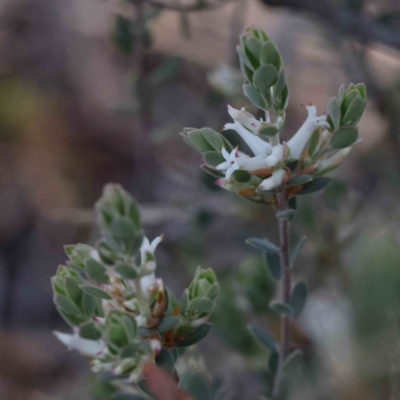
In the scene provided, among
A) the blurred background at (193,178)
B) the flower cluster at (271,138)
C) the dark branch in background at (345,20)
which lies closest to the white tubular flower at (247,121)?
the flower cluster at (271,138)

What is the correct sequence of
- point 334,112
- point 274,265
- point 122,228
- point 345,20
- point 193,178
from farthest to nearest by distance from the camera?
point 193,178 → point 345,20 → point 274,265 → point 334,112 → point 122,228

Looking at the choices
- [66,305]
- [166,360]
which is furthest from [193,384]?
[66,305]

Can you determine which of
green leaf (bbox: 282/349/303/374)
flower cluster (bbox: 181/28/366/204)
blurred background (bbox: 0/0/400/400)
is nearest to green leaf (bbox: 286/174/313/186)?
flower cluster (bbox: 181/28/366/204)

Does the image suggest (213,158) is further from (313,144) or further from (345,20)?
(345,20)

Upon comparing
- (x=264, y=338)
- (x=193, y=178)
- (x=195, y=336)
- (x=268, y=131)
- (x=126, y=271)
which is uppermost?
(x=268, y=131)

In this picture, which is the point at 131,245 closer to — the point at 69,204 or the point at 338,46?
the point at 338,46

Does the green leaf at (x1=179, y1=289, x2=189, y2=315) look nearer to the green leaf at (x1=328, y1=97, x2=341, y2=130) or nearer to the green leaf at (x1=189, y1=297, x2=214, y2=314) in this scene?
the green leaf at (x1=189, y1=297, x2=214, y2=314)

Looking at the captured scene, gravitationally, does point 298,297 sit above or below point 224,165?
below

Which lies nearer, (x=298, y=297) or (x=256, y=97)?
(x=256, y=97)
